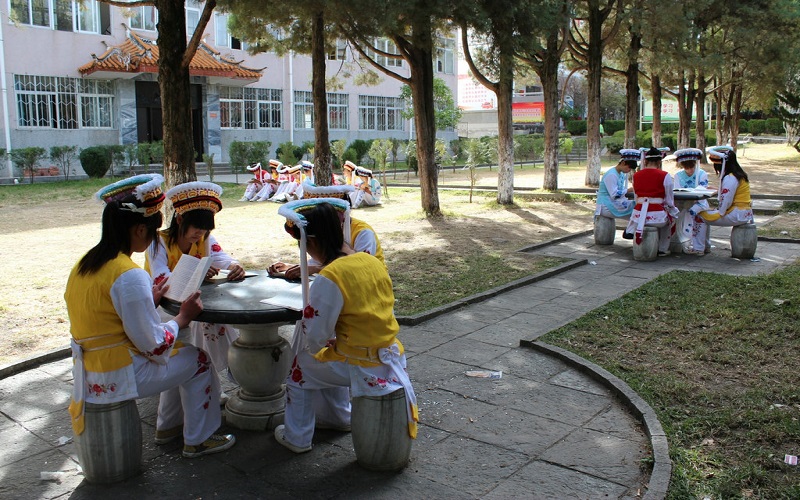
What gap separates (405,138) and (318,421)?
34.7 m

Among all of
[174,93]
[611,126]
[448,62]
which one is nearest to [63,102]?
[174,93]

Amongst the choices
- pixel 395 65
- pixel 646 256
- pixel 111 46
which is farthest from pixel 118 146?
pixel 646 256

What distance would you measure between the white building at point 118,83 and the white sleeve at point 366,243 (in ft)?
62.0

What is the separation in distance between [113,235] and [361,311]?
4.20ft

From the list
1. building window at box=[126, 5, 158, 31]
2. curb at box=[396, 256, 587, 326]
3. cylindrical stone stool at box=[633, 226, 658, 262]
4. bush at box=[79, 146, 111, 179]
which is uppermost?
building window at box=[126, 5, 158, 31]

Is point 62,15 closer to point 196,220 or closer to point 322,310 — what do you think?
point 196,220

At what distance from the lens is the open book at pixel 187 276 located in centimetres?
373

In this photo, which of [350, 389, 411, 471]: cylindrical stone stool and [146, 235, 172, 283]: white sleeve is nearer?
[350, 389, 411, 471]: cylindrical stone stool

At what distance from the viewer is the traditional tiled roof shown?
81.5 ft

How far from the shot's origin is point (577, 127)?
55281mm

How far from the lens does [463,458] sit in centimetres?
382

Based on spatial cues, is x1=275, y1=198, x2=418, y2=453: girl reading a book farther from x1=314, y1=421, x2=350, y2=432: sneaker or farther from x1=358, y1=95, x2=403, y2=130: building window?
x1=358, y1=95, x2=403, y2=130: building window

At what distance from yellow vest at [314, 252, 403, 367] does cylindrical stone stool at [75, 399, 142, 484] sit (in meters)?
1.07

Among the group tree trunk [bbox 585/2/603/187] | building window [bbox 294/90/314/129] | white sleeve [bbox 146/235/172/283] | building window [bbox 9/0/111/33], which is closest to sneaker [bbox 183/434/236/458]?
white sleeve [bbox 146/235/172/283]
